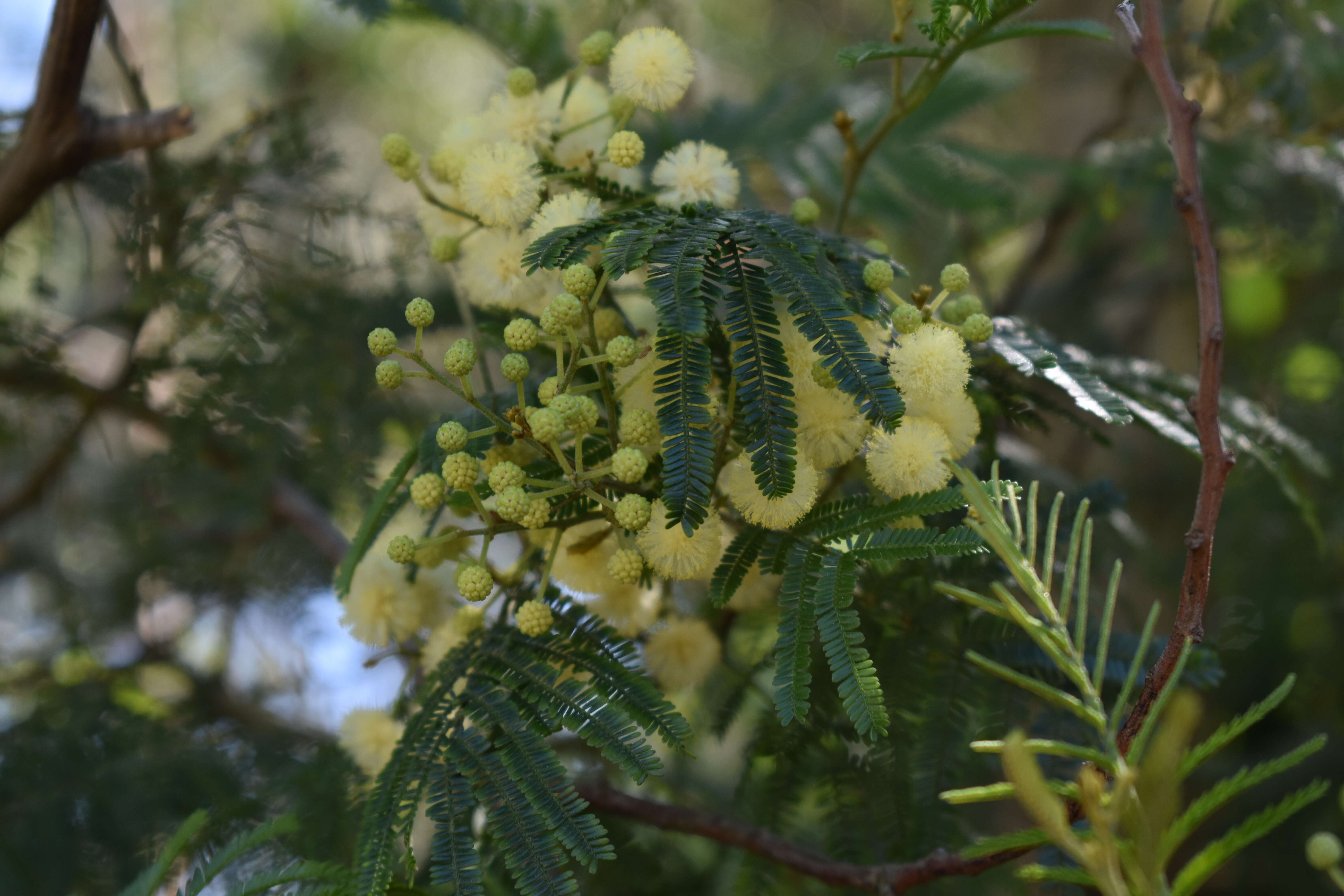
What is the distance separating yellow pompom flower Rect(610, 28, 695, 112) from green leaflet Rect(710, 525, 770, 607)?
14.1 inches

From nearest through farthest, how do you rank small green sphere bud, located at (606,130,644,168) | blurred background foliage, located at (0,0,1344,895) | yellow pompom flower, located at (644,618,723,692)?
small green sphere bud, located at (606,130,644,168) < yellow pompom flower, located at (644,618,723,692) < blurred background foliage, located at (0,0,1344,895)

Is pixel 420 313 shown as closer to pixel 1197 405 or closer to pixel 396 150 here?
pixel 396 150

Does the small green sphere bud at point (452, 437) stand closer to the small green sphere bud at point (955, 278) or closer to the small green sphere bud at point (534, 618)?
the small green sphere bud at point (534, 618)

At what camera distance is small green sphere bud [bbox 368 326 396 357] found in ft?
2.07

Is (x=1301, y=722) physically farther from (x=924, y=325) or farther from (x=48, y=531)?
(x=48, y=531)

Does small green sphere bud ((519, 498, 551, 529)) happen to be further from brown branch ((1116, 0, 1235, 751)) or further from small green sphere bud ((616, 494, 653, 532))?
brown branch ((1116, 0, 1235, 751))

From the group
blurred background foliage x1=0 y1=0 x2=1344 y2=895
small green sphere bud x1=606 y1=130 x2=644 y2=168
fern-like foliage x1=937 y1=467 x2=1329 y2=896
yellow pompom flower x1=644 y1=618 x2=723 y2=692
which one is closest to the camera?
fern-like foliage x1=937 y1=467 x2=1329 y2=896

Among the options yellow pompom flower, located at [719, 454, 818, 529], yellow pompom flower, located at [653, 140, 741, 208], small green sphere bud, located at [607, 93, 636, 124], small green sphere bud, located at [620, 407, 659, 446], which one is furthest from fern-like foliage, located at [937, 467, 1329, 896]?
small green sphere bud, located at [607, 93, 636, 124]

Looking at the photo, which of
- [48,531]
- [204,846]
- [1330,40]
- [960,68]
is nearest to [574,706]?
[204,846]

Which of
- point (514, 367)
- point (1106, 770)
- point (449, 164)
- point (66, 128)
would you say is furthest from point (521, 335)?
point (66, 128)

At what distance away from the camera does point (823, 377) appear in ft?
2.07

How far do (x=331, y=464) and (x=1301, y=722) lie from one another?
1704mm

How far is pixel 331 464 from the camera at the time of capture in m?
1.21

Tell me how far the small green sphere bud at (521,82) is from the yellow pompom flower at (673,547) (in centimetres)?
39
